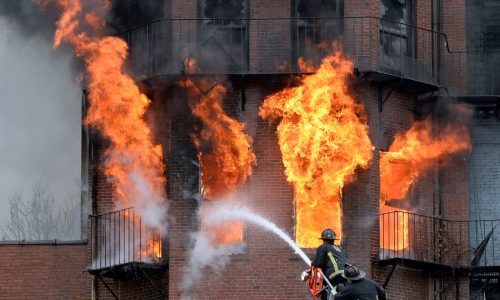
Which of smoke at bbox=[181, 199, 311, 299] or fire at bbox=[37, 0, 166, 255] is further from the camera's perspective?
fire at bbox=[37, 0, 166, 255]

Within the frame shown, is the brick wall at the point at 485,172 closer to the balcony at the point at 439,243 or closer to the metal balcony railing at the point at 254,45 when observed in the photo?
the balcony at the point at 439,243

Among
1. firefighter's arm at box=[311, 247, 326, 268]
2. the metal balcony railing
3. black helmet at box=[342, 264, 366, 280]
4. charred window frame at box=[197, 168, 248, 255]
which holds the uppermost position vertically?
the metal balcony railing

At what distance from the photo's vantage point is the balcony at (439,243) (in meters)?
39.7

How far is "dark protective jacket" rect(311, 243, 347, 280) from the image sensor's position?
106 feet

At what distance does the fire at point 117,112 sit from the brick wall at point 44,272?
1.97 m

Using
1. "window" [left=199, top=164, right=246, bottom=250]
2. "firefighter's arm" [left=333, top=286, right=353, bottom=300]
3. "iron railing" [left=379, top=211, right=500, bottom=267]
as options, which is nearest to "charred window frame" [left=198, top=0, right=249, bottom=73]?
"window" [left=199, top=164, right=246, bottom=250]

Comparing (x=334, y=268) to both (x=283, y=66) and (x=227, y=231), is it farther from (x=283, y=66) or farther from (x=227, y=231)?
(x=283, y=66)

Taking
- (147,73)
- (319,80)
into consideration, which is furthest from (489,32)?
(147,73)

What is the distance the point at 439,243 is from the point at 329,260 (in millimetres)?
8637

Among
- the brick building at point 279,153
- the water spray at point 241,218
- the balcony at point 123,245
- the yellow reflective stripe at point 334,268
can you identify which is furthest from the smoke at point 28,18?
the yellow reflective stripe at point 334,268

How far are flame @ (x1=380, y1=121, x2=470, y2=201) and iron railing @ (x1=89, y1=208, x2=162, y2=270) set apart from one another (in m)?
5.12

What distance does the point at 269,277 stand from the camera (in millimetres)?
38656

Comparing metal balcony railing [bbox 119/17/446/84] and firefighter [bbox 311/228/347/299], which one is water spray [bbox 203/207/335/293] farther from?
firefighter [bbox 311/228/347/299]

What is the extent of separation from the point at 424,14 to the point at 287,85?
4.03 m
